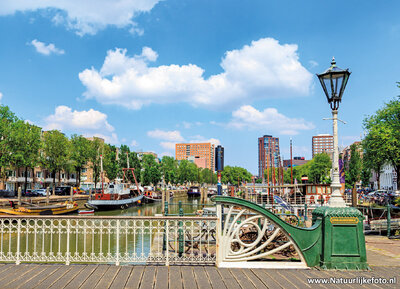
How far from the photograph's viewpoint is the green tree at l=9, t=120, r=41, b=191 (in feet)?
147

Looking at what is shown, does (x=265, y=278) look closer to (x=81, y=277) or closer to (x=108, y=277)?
(x=108, y=277)

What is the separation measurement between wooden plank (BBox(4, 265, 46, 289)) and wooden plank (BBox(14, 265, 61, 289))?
52 millimetres

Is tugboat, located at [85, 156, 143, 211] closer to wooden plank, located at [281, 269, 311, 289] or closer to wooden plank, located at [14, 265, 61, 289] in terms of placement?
wooden plank, located at [14, 265, 61, 289]

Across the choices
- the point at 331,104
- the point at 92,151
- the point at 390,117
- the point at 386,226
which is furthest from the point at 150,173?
the point at 331,104

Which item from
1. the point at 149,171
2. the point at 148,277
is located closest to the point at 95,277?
the point at 148,277

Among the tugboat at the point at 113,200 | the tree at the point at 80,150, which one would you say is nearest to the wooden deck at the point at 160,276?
the tugboat at the point at 113,200

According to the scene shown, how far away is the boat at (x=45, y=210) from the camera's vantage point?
91.4 feet

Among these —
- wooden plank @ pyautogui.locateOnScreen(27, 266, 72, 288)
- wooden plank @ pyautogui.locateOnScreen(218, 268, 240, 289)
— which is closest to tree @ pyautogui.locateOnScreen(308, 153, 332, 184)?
wooden plank @ pyautogui.locateOnScreen(218, 268, 240, 289)

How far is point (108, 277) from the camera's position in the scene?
21.2ft

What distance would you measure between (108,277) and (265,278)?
10.3 ft

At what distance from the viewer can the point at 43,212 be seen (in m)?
32.1

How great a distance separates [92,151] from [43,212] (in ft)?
123

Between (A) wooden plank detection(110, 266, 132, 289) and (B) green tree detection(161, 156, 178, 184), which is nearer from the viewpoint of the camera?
(A) wooden plank detection(110, 266, 132, 289)

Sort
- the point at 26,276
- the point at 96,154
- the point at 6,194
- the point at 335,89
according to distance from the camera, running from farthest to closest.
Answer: the point at 96,154 < the point at 6,194 < the point at 335,89 < the point at 26,276
